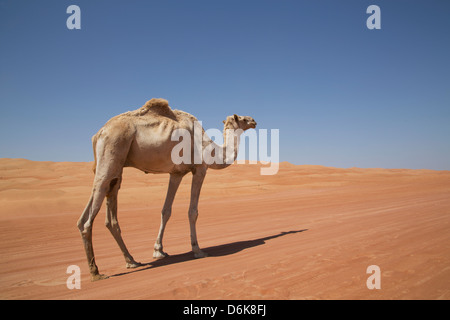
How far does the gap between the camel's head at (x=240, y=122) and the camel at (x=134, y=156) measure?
95 centimetres

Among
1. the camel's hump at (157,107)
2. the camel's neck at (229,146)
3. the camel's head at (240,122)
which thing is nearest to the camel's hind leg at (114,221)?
the camel's hump at (157,107)

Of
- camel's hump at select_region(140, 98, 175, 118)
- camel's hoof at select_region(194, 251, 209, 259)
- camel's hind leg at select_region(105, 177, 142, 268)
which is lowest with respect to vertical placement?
camel's hoof at select_region(194, 251, 209, 259)

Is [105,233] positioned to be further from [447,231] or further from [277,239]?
[447,231]

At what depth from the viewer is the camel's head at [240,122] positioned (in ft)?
24.0

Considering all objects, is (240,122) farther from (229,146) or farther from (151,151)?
(151,151)

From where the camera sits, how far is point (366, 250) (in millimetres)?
5246

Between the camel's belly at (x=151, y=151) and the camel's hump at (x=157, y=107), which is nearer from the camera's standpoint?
the camel's belly at (x=151, y=151)

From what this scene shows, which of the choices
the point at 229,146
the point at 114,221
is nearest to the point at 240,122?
the point at 229,146

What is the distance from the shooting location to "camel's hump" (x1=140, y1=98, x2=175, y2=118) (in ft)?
18.8

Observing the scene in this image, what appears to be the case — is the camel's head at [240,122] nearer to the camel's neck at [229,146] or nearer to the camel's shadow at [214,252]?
the camel's neck at [229,146]

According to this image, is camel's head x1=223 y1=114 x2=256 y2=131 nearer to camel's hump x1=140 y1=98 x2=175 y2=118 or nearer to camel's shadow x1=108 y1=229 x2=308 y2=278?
camel's hump x1=140 y1=98 x2=175 y2=118

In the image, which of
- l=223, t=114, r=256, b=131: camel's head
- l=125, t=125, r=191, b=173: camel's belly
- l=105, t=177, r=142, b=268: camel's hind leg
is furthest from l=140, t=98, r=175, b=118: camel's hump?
l=223, t=114, r=256, b=131: camel's head

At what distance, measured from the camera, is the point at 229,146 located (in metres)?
7.00
